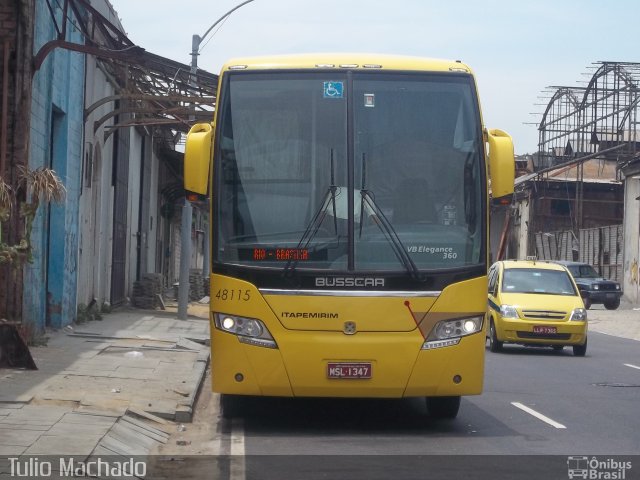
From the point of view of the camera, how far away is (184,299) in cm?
2525

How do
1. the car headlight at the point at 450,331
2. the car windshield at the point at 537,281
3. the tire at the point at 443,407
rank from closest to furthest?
the car headlight at the point at 450,331 < the tire at the point at 443,407 < the car windshield at the point at 537,281

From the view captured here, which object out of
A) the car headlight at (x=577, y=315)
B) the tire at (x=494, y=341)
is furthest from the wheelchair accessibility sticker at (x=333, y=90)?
the tire at (x=494, y=341)

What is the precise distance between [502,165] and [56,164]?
10857 millimetres

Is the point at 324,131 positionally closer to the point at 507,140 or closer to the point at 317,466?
the point at 507,140

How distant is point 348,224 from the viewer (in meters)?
10.1

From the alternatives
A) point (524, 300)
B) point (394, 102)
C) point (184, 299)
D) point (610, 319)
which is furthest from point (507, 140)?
point (610, 319)

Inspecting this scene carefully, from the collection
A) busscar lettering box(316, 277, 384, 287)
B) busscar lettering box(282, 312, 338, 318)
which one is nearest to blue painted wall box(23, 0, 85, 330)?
busscar lettering box(282, 312, 338, 318)

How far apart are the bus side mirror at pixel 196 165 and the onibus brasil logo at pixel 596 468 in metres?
4.20

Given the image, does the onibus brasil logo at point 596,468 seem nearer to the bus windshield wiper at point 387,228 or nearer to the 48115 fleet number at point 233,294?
the bus windshield wiper at point 387,228

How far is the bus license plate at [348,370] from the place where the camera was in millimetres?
9961

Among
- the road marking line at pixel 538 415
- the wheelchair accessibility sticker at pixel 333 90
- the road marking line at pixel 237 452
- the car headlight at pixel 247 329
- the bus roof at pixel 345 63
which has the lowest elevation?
the road marking line at pixel 538 415

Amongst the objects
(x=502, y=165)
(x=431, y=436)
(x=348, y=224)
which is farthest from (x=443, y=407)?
(x=502, y=165)

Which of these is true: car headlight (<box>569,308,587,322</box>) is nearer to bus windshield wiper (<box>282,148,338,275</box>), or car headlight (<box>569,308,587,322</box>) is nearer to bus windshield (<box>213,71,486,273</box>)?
bus windshield (<box>213,71,486,273</box>)

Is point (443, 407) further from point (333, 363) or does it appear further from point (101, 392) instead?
point (101, 392)
